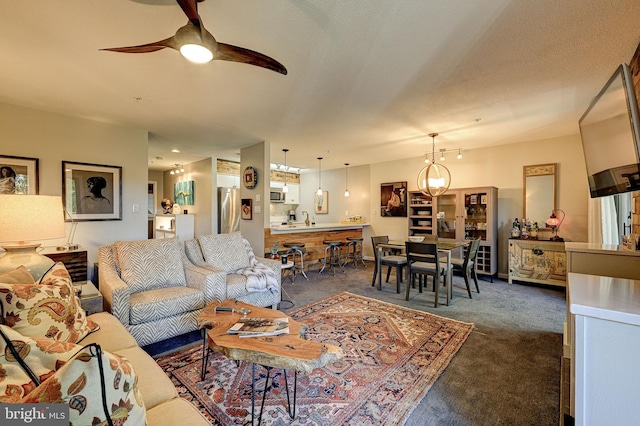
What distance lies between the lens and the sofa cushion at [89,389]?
60cm

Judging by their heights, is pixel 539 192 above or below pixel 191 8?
below

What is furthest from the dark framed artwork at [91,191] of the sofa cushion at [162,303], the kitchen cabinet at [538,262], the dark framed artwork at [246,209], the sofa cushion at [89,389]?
the kitchen cabinet at [538,262]

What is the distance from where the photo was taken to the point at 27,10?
1735 millimetres

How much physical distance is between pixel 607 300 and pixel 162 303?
2.85 m

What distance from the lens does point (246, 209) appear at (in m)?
5.48

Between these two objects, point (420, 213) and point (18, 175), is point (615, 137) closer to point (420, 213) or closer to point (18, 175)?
point (420, 213)

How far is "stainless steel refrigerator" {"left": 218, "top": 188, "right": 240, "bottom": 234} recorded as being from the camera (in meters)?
6.58

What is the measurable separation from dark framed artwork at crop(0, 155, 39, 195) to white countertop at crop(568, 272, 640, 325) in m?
5.12

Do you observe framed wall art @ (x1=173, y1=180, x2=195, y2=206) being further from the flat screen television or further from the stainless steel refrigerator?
the flat screen television

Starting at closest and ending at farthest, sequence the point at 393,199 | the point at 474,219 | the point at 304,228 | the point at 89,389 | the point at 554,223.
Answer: the point at 89,389, the point at 554,223, the point at 474,219, the point at 304,228, the point at 393,199

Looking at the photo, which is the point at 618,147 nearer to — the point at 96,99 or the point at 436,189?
the point at 436,189

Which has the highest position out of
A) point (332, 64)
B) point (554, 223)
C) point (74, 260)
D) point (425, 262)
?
point (332, 64)

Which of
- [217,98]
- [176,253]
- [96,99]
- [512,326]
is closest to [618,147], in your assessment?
[512,326]

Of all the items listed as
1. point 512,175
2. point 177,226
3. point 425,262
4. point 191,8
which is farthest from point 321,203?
point 191,8
